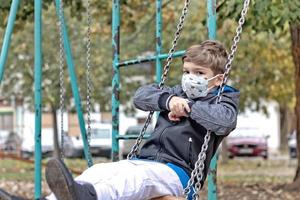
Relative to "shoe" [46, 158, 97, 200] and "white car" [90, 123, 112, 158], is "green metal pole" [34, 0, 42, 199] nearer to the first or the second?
"shoe" [46, 158, 97, 200]

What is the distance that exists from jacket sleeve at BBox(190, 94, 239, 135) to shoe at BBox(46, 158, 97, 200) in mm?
713

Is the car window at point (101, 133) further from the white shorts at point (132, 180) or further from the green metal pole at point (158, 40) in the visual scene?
the white shorts at point (132, 180)

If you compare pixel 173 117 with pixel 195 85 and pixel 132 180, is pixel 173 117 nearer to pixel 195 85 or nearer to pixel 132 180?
pixel 195 85

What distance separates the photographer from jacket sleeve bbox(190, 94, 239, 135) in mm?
3701

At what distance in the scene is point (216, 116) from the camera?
3703mm

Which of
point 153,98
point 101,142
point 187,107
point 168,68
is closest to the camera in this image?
point 187,107

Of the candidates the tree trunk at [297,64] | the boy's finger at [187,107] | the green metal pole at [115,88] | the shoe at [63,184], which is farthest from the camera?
the tree trunk at [297,64]

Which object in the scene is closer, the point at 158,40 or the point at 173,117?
the point at 173,117

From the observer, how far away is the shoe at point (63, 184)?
326 cm

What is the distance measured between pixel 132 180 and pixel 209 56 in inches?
30.5

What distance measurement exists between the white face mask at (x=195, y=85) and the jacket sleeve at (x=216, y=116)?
0.26ft

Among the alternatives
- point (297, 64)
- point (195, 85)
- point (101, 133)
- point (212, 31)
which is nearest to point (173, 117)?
point (195, 85)

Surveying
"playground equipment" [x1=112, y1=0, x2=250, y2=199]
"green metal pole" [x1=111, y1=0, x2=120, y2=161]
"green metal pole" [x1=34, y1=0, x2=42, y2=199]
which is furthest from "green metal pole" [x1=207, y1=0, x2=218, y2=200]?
"green metal pole" [x1=34, y1=0, x2=42, y2=199]

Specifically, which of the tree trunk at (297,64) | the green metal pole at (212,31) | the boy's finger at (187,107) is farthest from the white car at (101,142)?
the boy's finger at (187,107)
